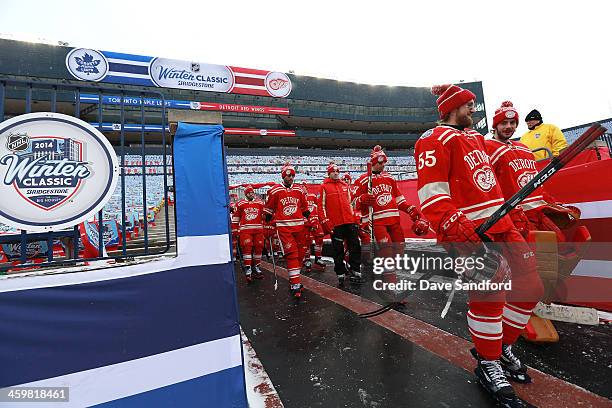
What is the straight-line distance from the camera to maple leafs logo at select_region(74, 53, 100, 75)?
2391 cm

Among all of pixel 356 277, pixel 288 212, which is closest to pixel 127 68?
pixel 288 212

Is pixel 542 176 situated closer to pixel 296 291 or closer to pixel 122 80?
pixel 296 291

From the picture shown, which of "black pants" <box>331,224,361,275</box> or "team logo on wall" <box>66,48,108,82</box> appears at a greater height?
"team logo on wall" <box>66,48,108,82</box>

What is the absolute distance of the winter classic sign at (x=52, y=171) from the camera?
4.84ft

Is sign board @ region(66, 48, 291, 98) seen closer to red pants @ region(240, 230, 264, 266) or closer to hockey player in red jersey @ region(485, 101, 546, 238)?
red pants @ region(240, 230, 264, 266)

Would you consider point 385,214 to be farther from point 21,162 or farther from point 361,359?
point 21,162

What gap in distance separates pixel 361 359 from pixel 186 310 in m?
1.63

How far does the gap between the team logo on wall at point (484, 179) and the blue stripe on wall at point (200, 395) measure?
2134 mm

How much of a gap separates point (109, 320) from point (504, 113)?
3769 mm

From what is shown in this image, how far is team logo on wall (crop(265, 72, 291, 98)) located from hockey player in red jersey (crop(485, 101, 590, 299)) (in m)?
31.2

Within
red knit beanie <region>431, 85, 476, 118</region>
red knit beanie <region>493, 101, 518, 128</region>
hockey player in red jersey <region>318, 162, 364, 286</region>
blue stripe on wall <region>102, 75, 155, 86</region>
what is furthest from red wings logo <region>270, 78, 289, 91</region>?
red knit beanie <region>431, 85, 476, 118</region>

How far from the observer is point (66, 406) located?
1.38m

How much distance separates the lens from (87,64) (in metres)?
24.0

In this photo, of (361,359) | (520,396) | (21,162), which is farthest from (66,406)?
(520,396)
